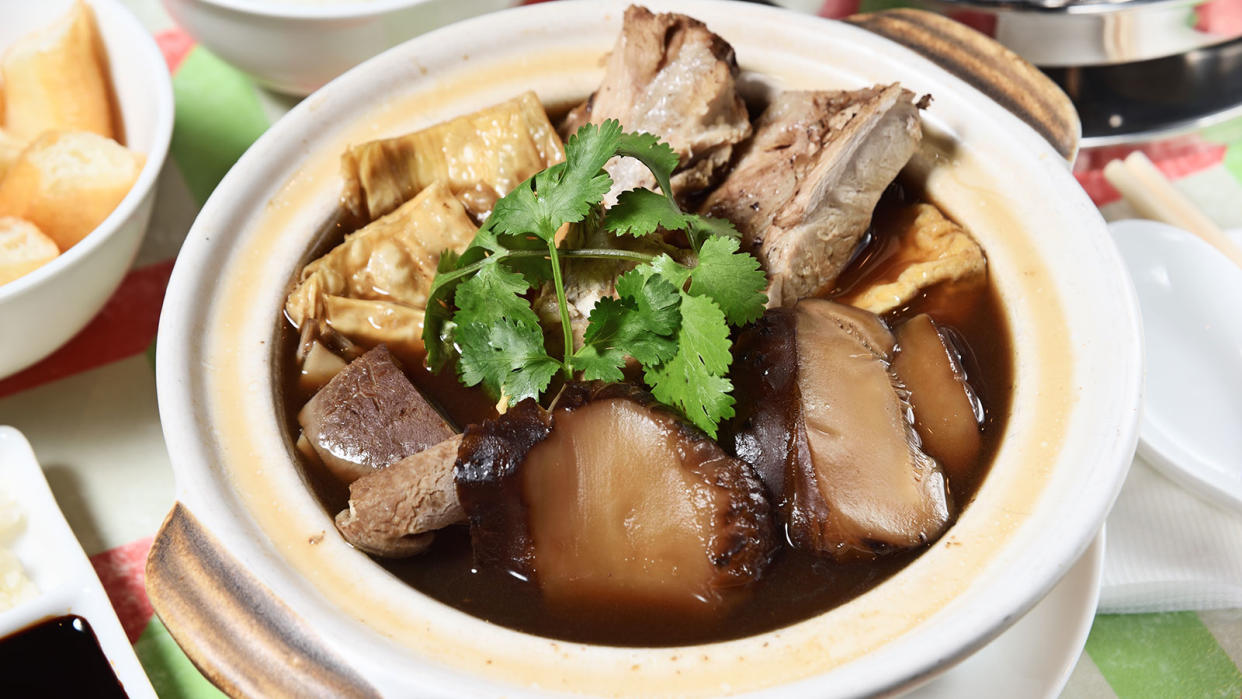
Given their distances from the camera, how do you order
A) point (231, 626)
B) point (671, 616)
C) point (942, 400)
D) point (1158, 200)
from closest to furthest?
1. point (231, 626)
2. point (671, 616)
3. point (942, 400)
4. point (1158, 200)

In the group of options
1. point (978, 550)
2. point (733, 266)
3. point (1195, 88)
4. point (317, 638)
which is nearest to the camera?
point (317, 638)

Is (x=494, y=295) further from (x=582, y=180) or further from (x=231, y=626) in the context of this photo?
(x=231, y=626)

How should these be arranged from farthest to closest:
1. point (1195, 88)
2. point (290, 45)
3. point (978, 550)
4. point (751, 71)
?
1. point (1195, 88)
2. point (290, 45)
3. point (751, 71)
4. point (978, 550)

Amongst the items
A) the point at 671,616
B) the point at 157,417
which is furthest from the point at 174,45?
the point at 671,616

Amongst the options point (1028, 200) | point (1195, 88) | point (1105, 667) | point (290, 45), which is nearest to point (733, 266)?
point (1028, 200)

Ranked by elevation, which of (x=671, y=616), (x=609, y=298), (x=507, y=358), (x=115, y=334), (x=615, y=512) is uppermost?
(x=609, y=298)

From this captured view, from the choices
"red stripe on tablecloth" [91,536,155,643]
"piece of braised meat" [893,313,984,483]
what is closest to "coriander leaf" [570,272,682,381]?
"piece of braised meat" [893,313,984,483]

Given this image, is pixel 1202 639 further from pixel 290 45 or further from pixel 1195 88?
pixel 290 45

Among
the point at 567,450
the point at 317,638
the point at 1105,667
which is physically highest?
the point at 567,450
